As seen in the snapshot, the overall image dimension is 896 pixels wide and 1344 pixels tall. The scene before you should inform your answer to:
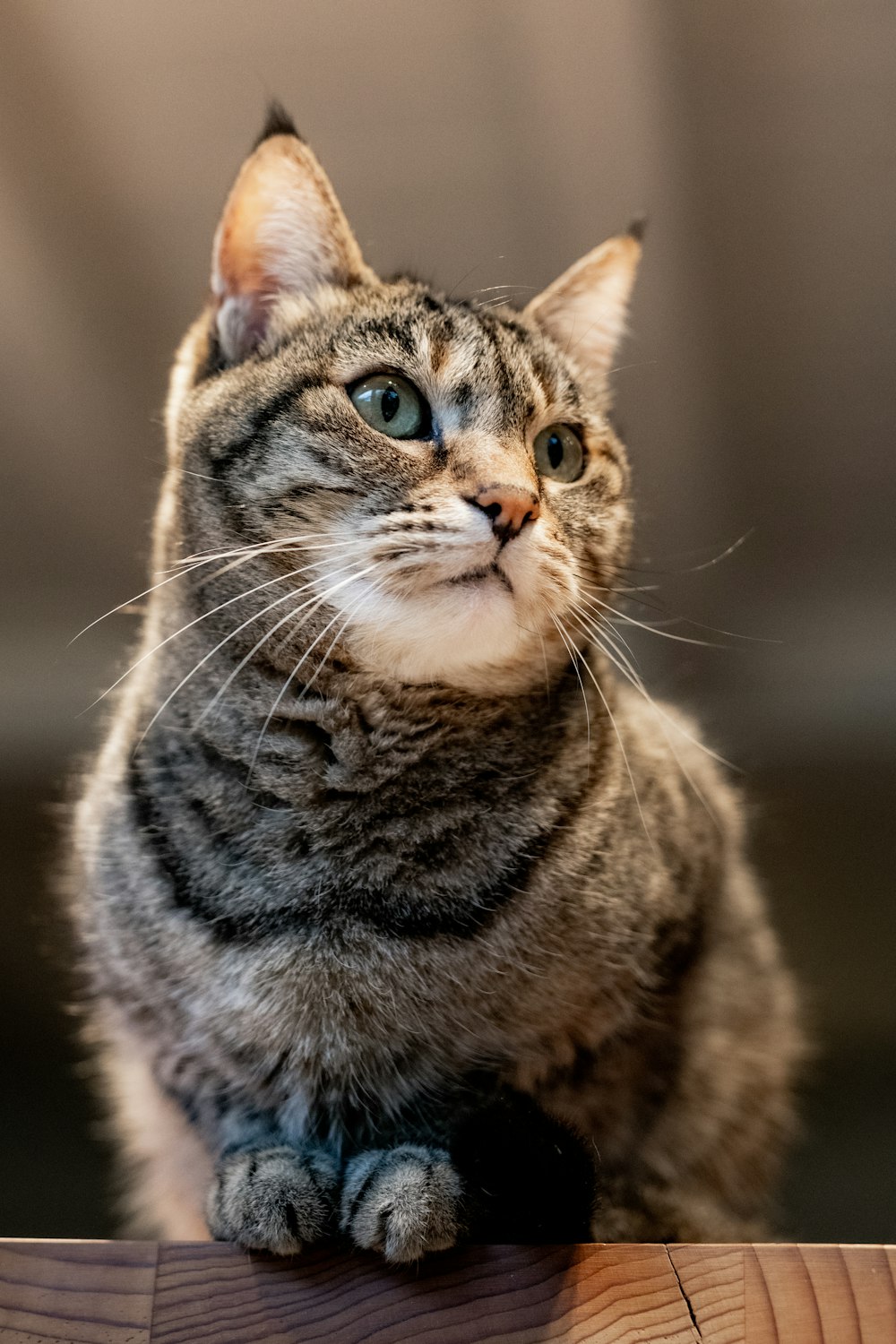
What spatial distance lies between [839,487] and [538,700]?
0.73m

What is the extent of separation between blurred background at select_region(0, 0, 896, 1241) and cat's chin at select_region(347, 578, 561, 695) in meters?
0.38

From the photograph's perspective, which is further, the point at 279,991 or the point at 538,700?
the point at 538,700

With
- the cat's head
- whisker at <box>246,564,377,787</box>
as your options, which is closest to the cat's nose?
the cat's head

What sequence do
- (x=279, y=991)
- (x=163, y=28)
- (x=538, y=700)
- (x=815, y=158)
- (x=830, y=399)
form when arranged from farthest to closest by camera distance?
1. (x=830, y=399)
2. (x=815, y=158)
3. (x=163, y=28)
4. (x=538, y=700)
5. (x=279, y=991)

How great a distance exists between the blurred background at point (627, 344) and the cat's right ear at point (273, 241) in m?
0.15

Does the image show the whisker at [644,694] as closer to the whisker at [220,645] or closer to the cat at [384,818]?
the cat at [384,818]

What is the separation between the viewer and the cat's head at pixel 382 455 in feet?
2.85

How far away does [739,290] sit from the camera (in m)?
1.37

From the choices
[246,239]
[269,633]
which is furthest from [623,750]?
[246,239]

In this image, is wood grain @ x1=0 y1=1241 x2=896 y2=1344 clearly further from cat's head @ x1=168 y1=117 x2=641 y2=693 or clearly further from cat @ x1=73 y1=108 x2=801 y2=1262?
cat's head @ x1=168 y1=117 x2=641 y2=693

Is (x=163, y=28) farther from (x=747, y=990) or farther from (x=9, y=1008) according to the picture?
(x=9, y=1008)

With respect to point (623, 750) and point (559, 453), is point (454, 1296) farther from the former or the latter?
point (559, 453)

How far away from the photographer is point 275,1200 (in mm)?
798

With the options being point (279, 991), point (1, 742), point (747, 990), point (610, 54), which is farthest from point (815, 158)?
point (1, 742)
